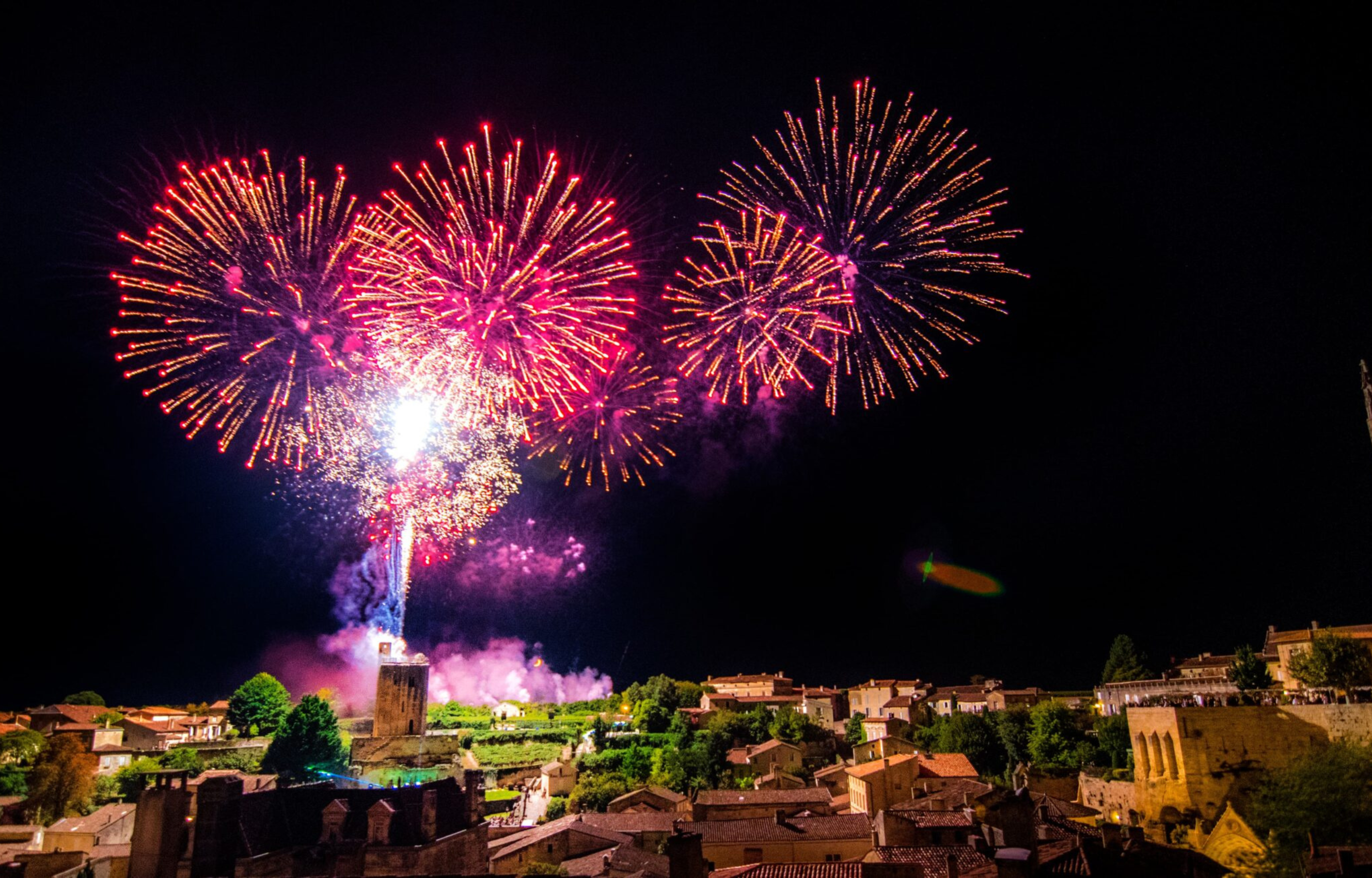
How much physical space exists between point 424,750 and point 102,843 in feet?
34.1

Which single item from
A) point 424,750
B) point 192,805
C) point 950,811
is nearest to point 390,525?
point 424,750

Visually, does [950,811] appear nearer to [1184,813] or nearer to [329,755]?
[1184,813]

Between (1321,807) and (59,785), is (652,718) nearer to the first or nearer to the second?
(59,785)

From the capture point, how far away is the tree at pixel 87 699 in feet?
179

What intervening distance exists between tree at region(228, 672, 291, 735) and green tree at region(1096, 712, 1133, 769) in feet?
138

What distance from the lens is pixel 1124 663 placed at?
165ft

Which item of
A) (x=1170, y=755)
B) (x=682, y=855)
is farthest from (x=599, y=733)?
(x=682, y=855)

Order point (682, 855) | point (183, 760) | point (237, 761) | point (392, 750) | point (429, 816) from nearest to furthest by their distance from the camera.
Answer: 1. point (682, 855)
2. point (429, 816)
3. point (392, 750)
4. point (183, 760)
5. point (237, 761)

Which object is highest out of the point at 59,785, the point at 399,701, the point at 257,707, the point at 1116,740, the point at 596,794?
the point at 399,701

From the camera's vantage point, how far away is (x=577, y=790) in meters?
39.1

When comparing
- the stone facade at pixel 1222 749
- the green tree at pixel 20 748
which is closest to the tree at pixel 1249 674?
the stone facade at pixel 1222 749

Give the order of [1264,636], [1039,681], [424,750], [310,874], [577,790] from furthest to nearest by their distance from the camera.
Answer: [1039,681]
[1264,636]
[577,790]
[424,750]
[310,874]

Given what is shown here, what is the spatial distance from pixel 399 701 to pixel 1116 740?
2998cm

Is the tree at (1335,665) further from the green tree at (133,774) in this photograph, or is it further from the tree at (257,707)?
the tree at (257,707)
